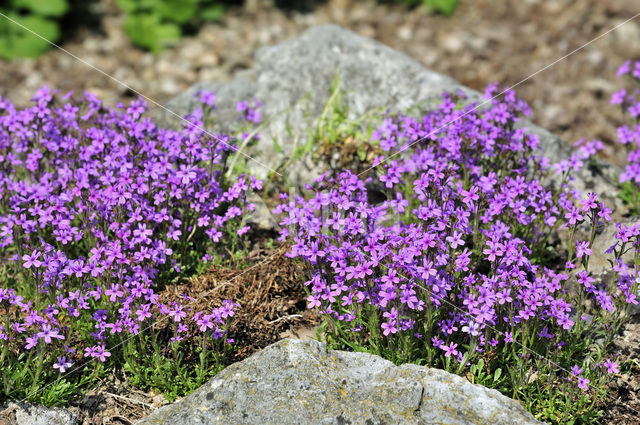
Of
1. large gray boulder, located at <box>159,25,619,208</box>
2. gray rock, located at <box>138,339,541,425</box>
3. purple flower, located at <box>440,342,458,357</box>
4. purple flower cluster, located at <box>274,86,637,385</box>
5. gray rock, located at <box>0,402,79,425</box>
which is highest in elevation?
large gray boulder, located at <box>159,25,619,208</box>

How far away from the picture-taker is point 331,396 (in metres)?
4.20

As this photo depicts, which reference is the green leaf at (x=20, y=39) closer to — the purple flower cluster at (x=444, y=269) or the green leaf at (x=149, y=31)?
the green leaf at (x=149, y=31)

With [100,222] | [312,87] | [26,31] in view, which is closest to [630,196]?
[312,87]

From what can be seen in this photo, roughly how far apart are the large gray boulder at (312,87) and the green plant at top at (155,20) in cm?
229

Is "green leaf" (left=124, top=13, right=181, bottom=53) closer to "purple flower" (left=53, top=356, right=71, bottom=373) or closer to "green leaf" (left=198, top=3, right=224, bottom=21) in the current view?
"green leaf" (left=198, top=3, right=224, bottom=21)

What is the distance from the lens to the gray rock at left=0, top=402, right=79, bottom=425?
14.4 feet

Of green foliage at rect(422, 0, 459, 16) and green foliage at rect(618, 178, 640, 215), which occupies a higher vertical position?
green foliage at rect(422, 0, 459, 16)

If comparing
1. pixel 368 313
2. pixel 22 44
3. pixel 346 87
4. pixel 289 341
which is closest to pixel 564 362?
pixel 368 313

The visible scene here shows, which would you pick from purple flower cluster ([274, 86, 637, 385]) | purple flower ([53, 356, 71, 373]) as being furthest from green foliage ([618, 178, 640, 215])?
purple flower ([53, 356, 71, 373])

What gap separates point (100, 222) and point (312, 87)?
121 inches

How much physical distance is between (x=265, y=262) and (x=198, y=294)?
59 cm

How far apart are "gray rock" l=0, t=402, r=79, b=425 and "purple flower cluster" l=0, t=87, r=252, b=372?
0.95 feet

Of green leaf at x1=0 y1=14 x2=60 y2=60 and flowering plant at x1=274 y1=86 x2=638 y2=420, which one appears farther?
green leaf at x1=0 y1=14 x2=60 y2=60

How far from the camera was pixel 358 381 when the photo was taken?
4312 millimetres
